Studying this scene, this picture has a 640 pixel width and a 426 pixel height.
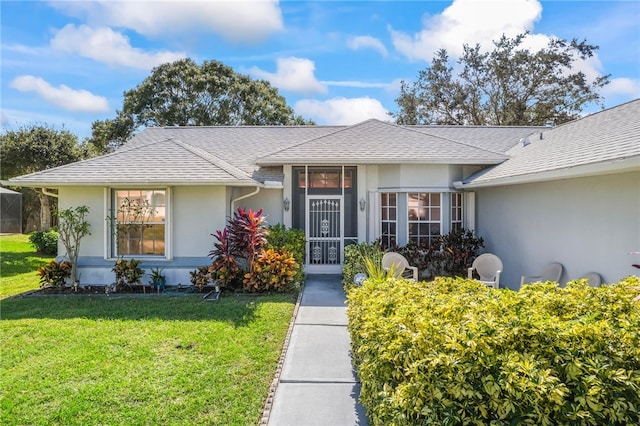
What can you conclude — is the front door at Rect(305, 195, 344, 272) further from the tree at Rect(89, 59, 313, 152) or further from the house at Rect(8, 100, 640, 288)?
the tree at Rect(89, 59, 313, 152)

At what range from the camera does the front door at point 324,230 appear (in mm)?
12195

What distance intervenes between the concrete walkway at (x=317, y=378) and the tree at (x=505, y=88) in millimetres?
Result: 28766

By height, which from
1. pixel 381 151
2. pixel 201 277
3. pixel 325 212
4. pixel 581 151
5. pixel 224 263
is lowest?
pixel 201 277

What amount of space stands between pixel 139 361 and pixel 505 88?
33.4 metres

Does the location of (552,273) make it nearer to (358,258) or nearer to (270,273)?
(358,258)

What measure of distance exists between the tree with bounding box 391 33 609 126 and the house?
19.9m

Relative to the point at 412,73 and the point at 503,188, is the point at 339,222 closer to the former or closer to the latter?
the point at 503,188

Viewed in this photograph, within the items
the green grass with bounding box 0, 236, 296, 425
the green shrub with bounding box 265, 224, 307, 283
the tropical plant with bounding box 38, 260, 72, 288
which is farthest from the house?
the green grass with bounding box 0, 236, 296, 425

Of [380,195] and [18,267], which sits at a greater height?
[380,195]

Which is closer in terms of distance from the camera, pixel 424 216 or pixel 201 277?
pixel 201 277

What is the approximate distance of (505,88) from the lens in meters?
29.9

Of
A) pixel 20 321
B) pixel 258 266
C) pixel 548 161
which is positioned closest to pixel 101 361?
pixel 20 321

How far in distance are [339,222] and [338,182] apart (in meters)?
1.40

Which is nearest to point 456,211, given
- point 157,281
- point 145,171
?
point 157,281
